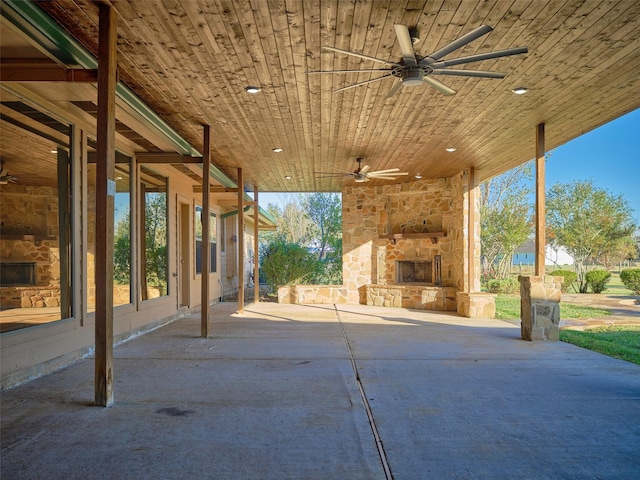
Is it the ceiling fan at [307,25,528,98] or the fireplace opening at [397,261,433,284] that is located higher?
the ceiling fan at [307,25,528,98]

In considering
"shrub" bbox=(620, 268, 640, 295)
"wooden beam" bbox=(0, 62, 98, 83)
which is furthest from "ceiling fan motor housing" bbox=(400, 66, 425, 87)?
"shrub" bbox=(620, 268, 640, 295)

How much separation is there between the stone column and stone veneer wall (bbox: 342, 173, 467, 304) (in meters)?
4.20

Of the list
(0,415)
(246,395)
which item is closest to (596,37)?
(246,395)

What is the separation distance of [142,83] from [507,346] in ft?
18.1

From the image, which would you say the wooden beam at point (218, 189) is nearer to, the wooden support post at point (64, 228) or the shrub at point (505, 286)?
the wooden support post at point (64, 228)

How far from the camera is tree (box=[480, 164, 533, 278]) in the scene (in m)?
15.6

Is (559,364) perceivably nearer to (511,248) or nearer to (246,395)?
(246,395)

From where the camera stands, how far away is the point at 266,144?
7.23 m

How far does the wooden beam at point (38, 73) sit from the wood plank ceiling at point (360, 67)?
37 cm

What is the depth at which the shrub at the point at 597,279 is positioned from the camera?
13883 millimetres

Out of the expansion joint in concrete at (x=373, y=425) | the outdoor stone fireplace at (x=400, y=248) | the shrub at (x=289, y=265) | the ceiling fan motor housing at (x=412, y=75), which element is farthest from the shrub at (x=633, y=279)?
the ceiling fan motor housing at (x=412, y=75)

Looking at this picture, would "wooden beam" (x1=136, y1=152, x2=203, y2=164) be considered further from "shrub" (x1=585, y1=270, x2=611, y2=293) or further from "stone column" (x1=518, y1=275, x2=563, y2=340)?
"shrub" (x1=585, y1=270, x2=611, y2=293)

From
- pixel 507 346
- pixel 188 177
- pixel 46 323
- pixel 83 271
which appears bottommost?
pixel 507 346

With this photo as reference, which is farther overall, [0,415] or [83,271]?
[83,271]
